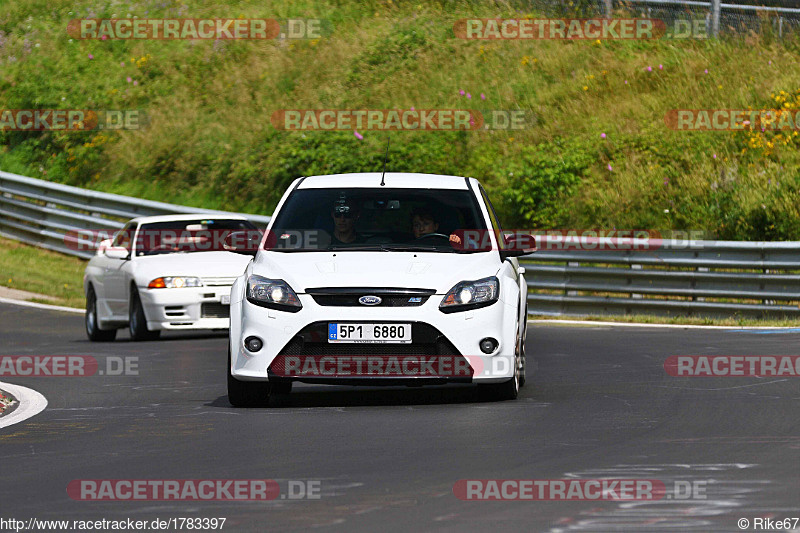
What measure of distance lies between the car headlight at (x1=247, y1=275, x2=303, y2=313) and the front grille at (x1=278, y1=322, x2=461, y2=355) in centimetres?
21

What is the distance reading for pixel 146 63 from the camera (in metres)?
37.2

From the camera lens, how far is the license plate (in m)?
10.4

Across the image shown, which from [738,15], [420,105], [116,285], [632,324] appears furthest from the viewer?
[420,105]

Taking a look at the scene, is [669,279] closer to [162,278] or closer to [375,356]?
[162,278]

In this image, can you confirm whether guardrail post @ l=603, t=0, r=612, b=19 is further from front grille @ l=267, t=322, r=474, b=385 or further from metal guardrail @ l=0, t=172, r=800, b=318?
front grille @ l=267, t=322, r=474, b=385

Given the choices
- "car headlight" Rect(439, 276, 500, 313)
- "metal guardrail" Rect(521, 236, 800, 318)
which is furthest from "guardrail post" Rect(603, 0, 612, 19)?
"car headlight" Rect(439, 276, 500, 313)

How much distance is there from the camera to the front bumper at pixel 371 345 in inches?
411

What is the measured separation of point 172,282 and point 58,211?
11.4 meters

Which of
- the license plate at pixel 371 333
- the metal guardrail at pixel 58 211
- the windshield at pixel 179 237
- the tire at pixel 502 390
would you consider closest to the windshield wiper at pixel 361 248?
the license plate at pixel 371 333

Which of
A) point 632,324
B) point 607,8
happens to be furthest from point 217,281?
point 607,8

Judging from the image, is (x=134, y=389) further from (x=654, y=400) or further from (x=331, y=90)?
(x=331, y=90)

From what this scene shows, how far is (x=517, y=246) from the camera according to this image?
38.3 feet

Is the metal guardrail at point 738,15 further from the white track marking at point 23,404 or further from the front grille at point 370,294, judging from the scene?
the front grille at point 370,294

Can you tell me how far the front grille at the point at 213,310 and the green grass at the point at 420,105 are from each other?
885 cm
